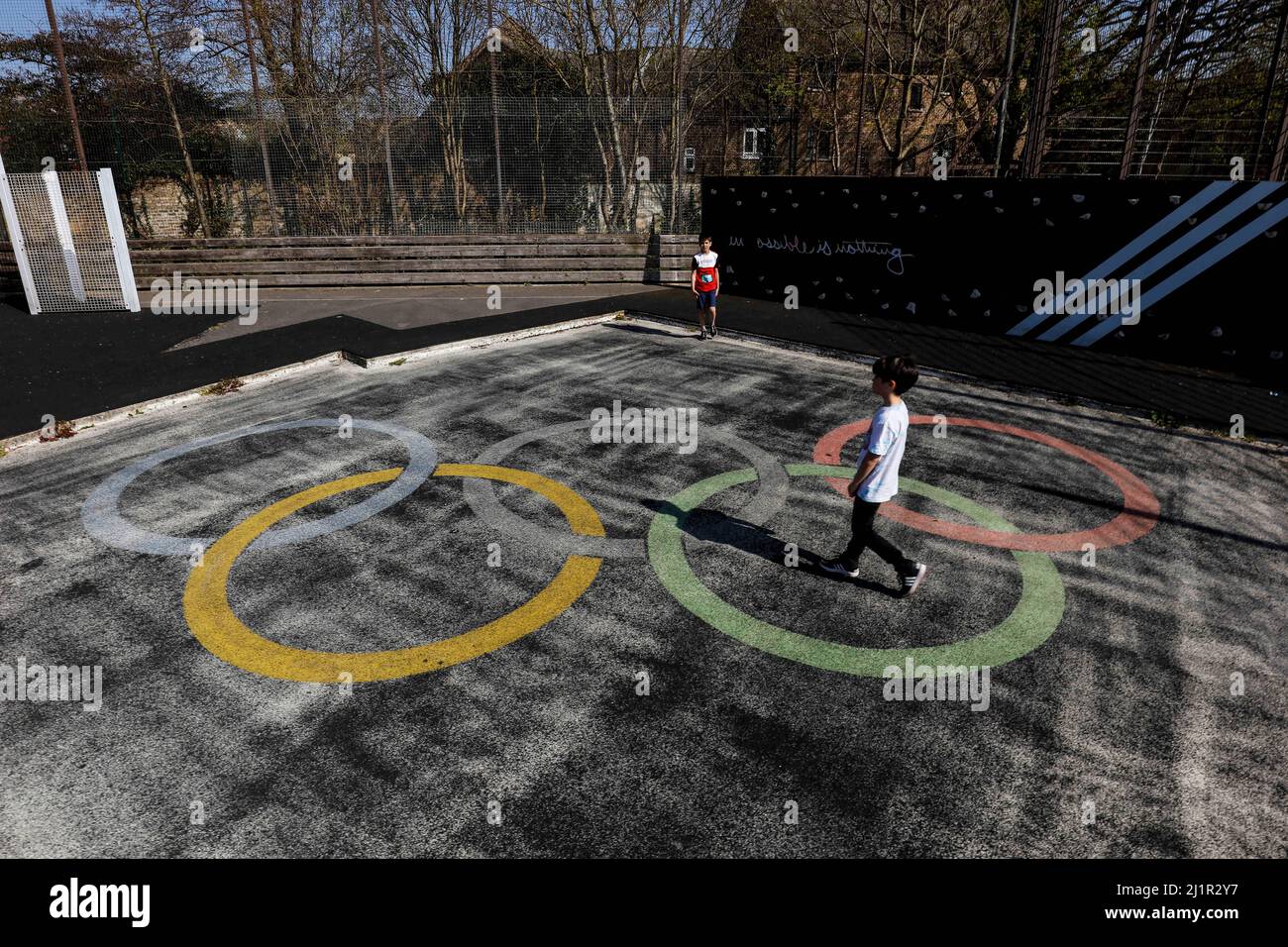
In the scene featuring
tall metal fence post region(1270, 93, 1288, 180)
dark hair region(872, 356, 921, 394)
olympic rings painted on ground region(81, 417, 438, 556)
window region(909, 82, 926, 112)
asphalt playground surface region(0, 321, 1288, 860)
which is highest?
window region(909, 82, 926, 112)

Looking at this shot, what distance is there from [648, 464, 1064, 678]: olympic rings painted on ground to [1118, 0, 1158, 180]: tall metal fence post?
981cm

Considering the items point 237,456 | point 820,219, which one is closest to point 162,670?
point 237,456

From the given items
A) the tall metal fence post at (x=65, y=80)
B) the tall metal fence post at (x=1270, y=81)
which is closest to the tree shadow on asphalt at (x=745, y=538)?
the tall metal fence post at (x=1270, y=81)

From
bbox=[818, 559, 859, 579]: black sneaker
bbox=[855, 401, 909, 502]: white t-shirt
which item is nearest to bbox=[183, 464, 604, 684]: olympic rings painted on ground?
bbox=[818, 559, 859, 579]: black sneaker

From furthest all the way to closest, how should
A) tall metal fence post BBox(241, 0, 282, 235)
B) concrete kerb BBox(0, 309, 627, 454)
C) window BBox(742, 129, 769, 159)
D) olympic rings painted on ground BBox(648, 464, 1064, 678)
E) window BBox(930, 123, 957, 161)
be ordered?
window BBox(930, 123, 957, 161)
window BBox(742, 129, 769, 159)
tall metal fence post BBox(241, 0, 282, 235)
concrete kerb BBox(0, 309, 627, 454)
olympic rings painted on ground BBox(648, 464, 1064, 678)

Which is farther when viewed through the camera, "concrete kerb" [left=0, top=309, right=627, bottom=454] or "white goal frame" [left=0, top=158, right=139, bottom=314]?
"white goal frame" [left=0, top=158, right=139, bottom=314]

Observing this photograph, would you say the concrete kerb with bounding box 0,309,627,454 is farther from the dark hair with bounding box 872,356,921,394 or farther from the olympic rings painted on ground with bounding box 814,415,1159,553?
the dark hair with bounding box 872,356,921,394

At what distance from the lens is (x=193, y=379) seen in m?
12.2

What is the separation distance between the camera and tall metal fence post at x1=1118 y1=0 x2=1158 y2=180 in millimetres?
11883

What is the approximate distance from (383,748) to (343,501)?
3.87 m

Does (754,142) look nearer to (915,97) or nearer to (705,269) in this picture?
(915,97)

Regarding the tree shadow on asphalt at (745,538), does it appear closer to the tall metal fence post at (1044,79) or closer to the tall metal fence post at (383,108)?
the tall metal fence post at (1044,79)

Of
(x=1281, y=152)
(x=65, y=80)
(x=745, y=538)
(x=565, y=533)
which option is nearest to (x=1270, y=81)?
(x=1281, y=152)

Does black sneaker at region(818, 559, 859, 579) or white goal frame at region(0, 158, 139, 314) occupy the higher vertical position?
white goal frame at region(0, 158, 139, 314)
